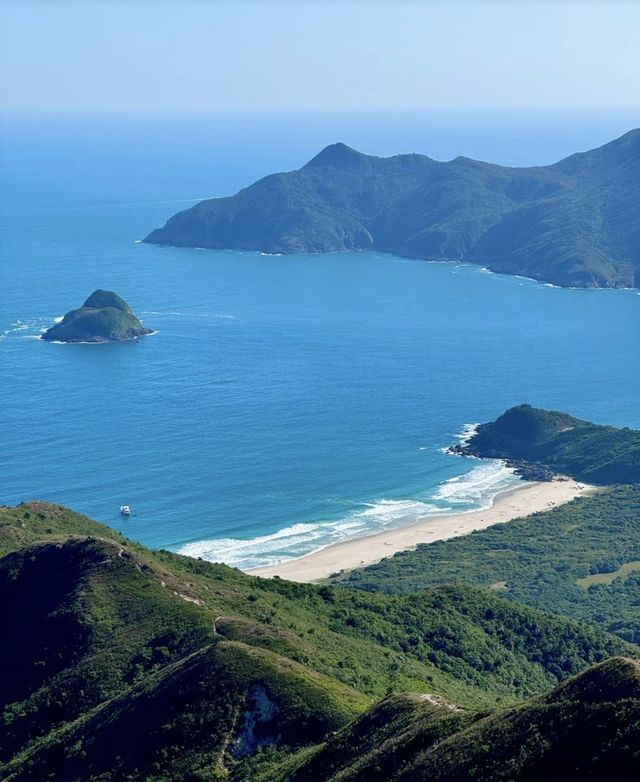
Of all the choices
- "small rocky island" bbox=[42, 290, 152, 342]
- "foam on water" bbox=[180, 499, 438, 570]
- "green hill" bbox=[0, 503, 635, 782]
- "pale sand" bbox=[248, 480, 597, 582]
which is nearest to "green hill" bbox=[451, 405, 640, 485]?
"pale sand" bbox=[248, 480, 597, 582]

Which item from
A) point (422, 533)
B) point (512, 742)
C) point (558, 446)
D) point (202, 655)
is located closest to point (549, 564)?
point (422, 533)

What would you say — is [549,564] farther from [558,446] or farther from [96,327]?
[96,327]

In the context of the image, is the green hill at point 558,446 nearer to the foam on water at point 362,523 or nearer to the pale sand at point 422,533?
the pale sand at point 422,533

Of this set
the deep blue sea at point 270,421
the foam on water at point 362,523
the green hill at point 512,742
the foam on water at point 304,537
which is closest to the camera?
the green hill at point 512,742

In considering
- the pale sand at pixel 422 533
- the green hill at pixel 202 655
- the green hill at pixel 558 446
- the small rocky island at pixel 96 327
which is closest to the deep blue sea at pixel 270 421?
the pale sand at pixel 422 533

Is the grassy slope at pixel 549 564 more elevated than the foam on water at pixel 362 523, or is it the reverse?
the foam on water at pixel 362 523

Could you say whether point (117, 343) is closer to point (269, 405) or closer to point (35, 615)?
point (269, 405)

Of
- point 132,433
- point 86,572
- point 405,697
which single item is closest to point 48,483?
point 132,433
